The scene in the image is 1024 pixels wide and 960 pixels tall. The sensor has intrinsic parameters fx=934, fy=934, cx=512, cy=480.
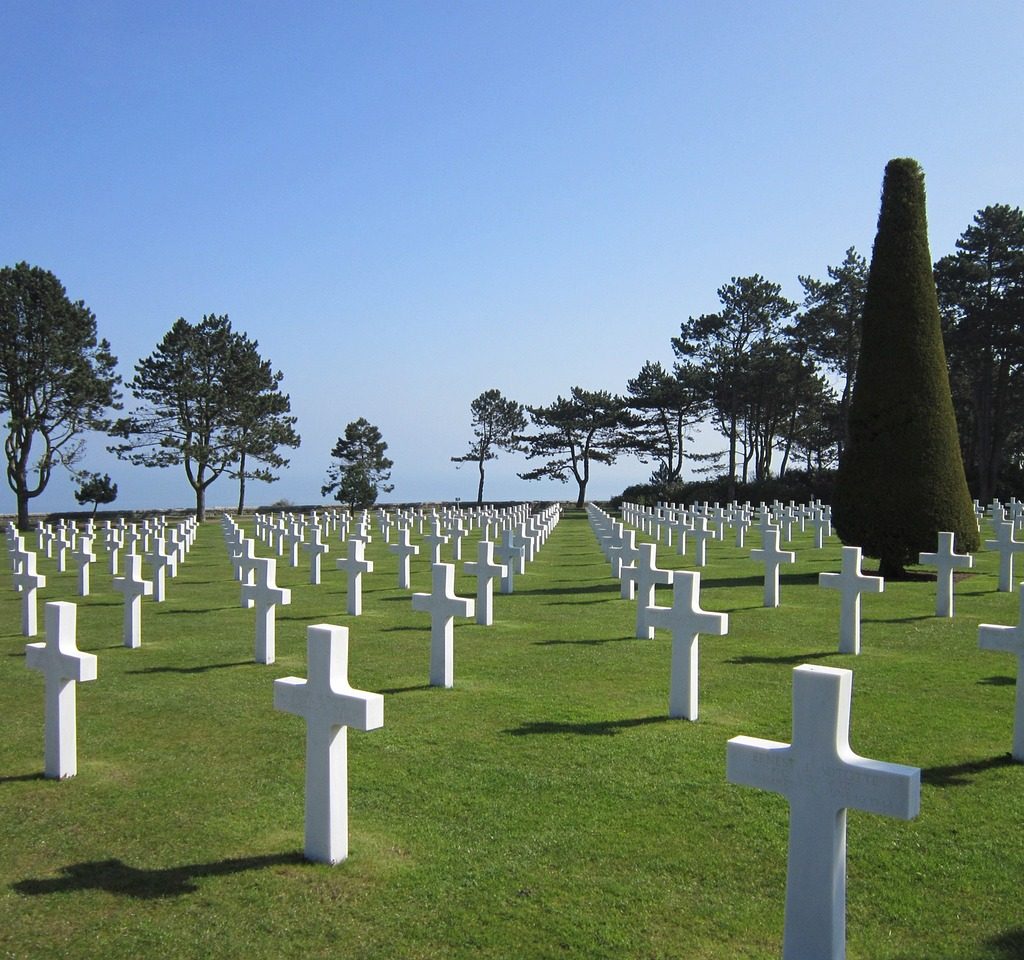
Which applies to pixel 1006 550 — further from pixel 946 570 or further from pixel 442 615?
pixel 442 615

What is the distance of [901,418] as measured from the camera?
16266 mm

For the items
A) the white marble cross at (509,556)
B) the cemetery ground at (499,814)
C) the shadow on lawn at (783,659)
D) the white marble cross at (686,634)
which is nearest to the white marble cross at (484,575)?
the cemetery ground at (499,814)

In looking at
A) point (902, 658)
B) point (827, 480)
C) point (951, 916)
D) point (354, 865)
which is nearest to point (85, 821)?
point (354, 865)

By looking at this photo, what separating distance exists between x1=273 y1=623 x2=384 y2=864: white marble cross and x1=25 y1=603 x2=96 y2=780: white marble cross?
184 centimetres

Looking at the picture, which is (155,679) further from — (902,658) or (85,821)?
(902,658)

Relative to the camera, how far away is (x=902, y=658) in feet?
30.1

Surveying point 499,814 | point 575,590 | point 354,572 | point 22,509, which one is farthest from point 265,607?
point 22,509

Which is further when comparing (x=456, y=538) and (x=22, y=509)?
(x=22, y=509)

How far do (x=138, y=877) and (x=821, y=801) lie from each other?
3.03m

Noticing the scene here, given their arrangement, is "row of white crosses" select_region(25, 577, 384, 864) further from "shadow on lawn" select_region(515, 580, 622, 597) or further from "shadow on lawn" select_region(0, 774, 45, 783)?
"shadow on lawn" select_region(515, 580, 622, 597)

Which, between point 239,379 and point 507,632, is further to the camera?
point 239,379

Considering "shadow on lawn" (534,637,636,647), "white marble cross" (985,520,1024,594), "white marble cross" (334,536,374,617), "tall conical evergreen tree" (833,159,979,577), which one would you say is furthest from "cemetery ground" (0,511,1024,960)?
"tall conical evergreen tree" (833,159,979,577)

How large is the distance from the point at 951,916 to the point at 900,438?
13.6 meters

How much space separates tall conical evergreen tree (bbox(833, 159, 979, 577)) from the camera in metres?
16.0
